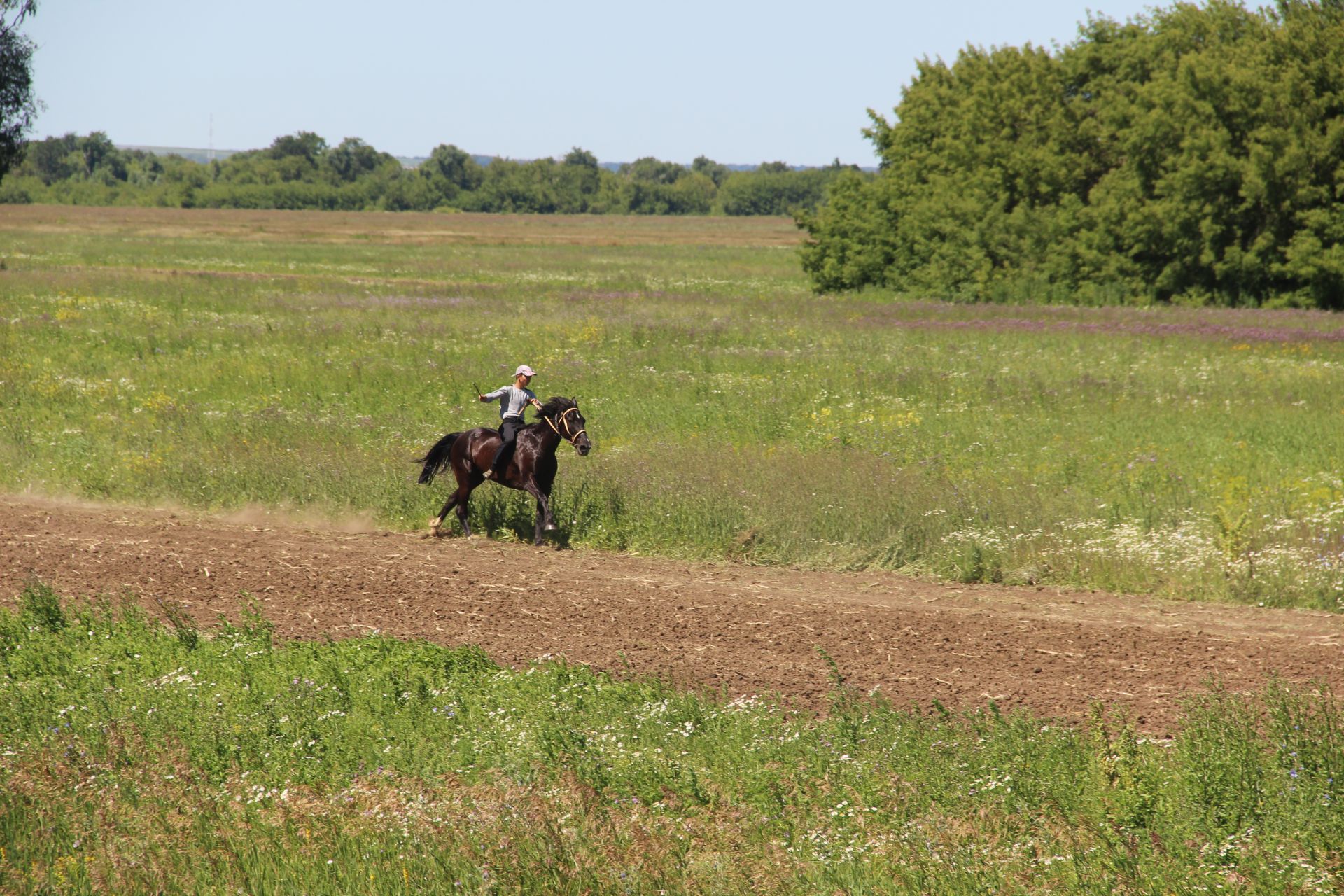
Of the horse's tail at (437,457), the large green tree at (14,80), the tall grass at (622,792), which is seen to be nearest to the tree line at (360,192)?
the large green tree at (14,80)

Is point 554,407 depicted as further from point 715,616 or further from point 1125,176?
point 1125,176

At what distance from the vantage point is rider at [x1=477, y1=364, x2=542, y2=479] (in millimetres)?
14594

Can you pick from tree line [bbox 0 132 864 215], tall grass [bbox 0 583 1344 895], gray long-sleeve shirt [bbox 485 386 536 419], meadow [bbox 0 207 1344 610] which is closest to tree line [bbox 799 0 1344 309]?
meadow [bbox 0 207 1344 610]

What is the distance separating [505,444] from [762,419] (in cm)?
630

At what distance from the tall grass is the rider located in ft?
18.9

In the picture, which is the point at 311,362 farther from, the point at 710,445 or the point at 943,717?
the point at 943,717

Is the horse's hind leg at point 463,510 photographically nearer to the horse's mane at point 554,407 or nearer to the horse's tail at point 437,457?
the horse's tail at point 437,457

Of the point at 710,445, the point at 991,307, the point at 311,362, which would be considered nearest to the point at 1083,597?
the point at 710,445

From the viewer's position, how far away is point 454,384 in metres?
23.0

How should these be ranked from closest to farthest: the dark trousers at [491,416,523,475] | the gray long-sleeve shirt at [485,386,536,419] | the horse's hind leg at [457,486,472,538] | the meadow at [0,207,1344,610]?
the meadow at [0,207,1344,610] → the dark trousers at [491,416,523,475] → the gray long-sleeve shirt at [485,386,536,419] → the horse's hind leg at [457,486,472,538]

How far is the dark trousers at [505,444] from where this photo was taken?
574 inches

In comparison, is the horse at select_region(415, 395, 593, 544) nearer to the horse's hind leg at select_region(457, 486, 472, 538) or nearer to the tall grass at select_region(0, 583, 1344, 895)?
the horse's hind leg at select_region(457, 486, 472, 538)

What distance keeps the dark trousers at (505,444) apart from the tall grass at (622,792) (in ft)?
18.8

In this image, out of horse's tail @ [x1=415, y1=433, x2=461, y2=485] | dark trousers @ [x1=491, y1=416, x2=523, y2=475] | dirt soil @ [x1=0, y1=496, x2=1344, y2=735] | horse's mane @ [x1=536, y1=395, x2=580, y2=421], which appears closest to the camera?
dirt soil @ [x1=0, y1=496, x2=1344, y2=735]
